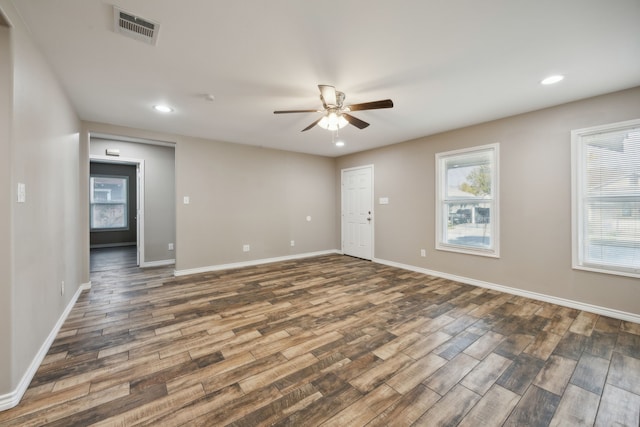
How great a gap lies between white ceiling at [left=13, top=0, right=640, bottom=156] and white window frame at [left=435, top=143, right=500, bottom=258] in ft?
2.26

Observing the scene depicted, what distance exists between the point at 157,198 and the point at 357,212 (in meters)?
4.33

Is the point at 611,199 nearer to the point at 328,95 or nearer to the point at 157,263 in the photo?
the point at 328,95

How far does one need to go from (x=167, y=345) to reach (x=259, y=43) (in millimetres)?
2660

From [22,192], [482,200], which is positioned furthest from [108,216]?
[482,200]

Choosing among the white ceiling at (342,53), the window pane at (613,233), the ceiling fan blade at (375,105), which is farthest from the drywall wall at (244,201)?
the window pane at (613,233)

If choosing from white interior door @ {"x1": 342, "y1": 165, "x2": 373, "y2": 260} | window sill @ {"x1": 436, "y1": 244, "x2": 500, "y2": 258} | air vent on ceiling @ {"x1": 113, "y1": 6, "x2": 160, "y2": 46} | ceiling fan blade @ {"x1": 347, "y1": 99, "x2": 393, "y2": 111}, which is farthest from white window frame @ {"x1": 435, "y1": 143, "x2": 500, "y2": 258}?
air vent on ceiling @ {"x1": 113, "y1": 6, "x2": 160, "y2": 46}

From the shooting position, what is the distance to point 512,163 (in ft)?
11.7

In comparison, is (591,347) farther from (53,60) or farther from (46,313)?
(53,60)

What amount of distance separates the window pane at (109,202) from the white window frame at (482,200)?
8.55 metres

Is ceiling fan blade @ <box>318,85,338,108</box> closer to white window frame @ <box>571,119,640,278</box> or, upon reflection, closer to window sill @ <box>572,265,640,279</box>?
white window frame @ <box>571,119,640,278</box>

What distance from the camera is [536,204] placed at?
11.0 ft

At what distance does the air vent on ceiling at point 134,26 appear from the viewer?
5.60 feet

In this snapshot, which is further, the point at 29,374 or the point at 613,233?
the point at 613,233

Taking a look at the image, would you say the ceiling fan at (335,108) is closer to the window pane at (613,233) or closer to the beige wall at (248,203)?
the beige wall at (248,203)
